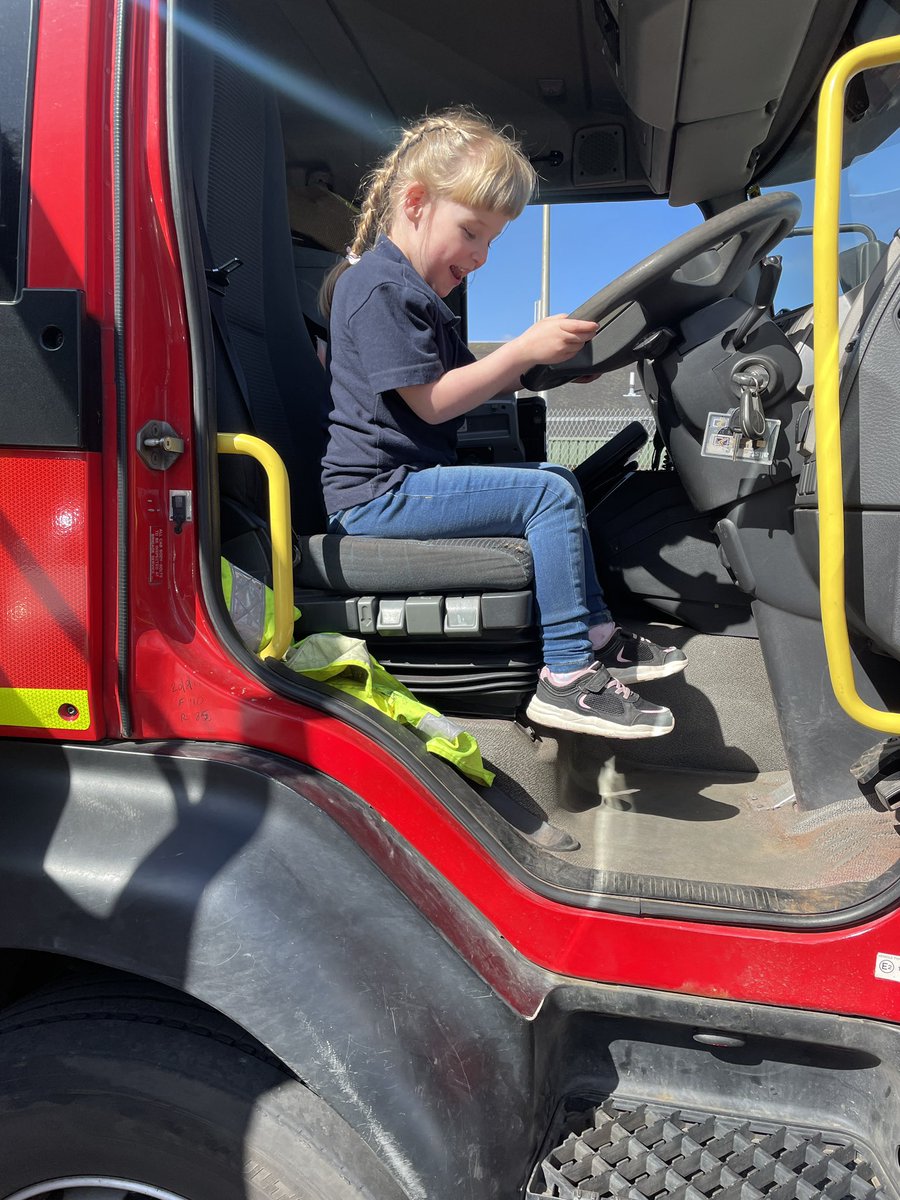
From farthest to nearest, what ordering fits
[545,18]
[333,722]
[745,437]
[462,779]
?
[545,18]
[745,437]
[462,779]
[333,722]

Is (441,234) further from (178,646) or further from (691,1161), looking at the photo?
(691,1161)

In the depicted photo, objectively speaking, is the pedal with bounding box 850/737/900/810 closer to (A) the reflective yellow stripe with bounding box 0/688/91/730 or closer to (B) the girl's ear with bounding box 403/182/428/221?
(A) the reflective yellow stripe with bounding box 0/688/91/730

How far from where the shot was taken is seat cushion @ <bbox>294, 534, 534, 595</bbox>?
1.46 metres

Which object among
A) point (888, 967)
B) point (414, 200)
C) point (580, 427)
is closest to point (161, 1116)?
point (888, 967)

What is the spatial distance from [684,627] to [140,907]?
1.31 meters

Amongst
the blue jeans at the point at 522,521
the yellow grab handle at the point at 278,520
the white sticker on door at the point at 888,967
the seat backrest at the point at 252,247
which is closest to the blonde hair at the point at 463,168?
the seat backrest at the point at 252,247

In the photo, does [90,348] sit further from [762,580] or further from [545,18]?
[545,18]

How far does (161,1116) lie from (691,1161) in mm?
671

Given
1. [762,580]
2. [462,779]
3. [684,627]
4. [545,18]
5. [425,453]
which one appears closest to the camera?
[462,779]

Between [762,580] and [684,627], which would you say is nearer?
[762,580]

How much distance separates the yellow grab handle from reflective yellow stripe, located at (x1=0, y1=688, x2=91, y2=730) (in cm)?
29

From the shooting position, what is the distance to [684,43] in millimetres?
1738

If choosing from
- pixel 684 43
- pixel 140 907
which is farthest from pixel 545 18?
pixel 140 907

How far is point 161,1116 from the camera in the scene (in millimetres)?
1074
